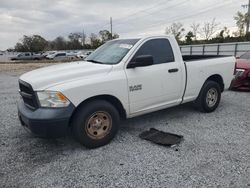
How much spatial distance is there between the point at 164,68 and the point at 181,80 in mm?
535

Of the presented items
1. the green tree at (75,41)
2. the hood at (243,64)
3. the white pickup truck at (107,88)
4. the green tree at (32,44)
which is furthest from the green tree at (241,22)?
the green tree at (32,44)

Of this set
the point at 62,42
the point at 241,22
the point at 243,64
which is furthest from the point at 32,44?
the point at 243,64

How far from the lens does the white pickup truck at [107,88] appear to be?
11.1ft

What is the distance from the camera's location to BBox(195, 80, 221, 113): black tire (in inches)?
210

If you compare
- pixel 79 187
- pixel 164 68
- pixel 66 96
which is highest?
pixel 164 68

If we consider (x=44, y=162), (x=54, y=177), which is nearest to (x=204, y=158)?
(x=54, y=177)

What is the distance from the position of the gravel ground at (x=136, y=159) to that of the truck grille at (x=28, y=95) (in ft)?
2.49

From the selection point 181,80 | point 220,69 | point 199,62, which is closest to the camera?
point 181,80

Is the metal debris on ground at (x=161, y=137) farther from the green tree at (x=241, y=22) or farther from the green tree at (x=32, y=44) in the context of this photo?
the green tree at (x=32, y=44)

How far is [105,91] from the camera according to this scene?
12.2ft

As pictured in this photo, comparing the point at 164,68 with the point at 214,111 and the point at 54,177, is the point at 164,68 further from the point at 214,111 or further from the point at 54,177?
the point at 54,177

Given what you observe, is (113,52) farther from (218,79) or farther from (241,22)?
(241,22)

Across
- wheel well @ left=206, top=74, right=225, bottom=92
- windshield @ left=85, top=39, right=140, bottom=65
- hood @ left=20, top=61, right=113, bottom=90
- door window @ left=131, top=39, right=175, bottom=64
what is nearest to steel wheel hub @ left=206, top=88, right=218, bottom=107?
wheel well @ left=206, top=74, right=225, bottom=92

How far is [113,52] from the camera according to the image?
14.5 feet
